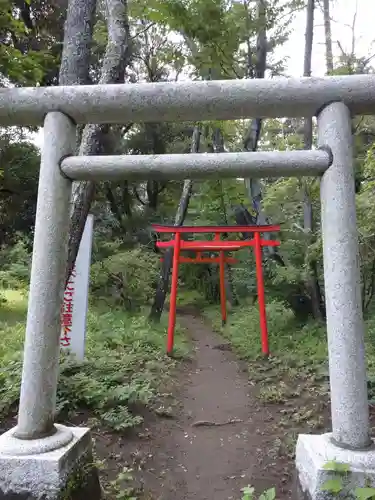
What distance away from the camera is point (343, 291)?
2344 millimetres

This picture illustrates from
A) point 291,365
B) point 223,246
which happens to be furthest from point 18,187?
point 291,365

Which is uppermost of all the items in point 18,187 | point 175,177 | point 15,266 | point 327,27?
point 327,27

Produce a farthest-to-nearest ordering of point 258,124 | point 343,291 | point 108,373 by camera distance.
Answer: point 258,124, point 108,373, point 343,291

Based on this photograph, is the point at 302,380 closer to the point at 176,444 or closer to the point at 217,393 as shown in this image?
the point at 217,393

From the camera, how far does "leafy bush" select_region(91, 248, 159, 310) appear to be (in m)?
10.1

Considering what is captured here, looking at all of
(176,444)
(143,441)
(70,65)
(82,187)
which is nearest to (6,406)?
(143,441)

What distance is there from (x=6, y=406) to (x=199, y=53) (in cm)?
713

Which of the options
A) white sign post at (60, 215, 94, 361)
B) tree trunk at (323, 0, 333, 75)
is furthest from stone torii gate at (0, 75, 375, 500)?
tree trunk at (323, 0, 333, 75)

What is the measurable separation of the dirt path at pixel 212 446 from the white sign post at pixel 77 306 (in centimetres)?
168

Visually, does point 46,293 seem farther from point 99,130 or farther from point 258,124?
point 258,124

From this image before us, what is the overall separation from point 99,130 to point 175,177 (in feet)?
7.72

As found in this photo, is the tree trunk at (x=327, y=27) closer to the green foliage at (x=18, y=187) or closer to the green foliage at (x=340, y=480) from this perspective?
the green foliage at (x=18, y=187)

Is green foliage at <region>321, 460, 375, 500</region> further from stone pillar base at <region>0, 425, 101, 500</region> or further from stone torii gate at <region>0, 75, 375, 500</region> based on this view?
stone pillar base at <region>0, 425, 101, 500</region>

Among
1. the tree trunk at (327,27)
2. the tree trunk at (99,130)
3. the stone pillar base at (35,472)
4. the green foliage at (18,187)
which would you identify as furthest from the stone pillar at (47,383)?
the green foliage at (18,187)
